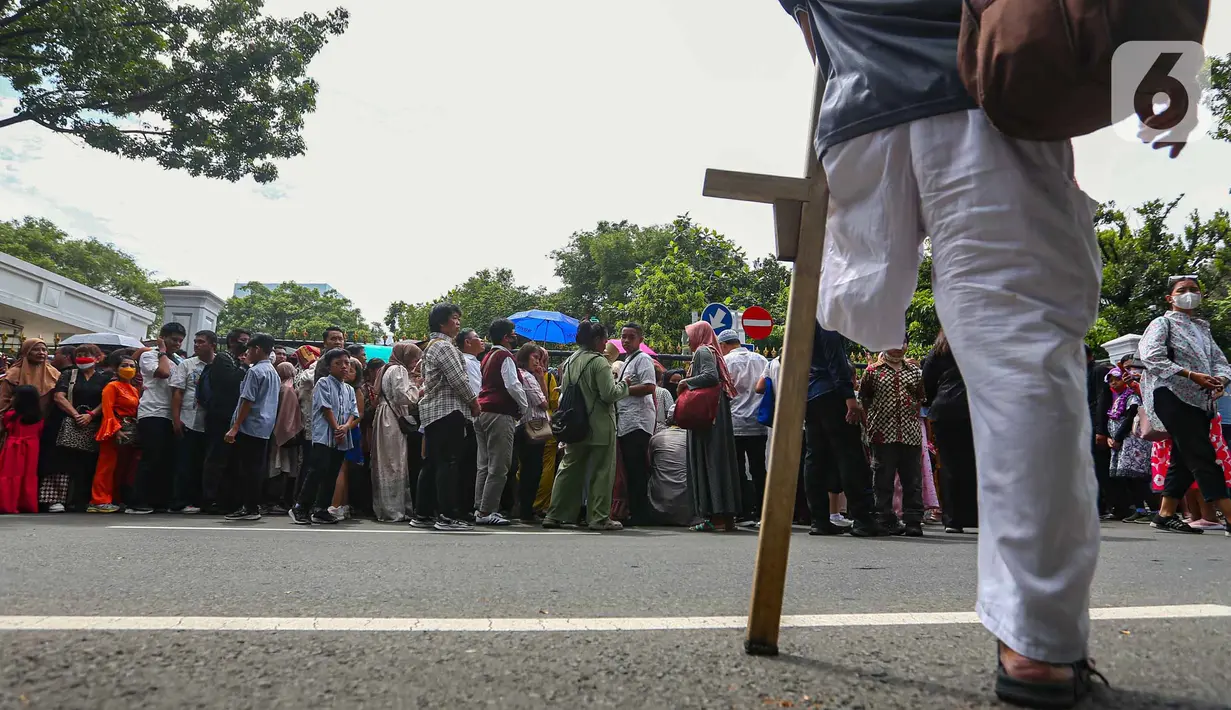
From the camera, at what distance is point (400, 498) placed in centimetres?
849

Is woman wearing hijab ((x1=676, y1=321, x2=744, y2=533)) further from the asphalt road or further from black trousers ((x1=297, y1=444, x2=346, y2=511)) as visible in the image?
black trousers ((x1=297, y1=444, x2=346, y2=511))

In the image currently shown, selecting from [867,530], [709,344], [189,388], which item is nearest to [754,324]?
[709,344]

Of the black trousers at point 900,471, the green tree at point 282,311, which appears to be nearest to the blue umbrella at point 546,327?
the black trousers at point 900,471

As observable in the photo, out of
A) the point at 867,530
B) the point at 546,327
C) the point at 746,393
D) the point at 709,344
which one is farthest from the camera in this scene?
the point at 546,327

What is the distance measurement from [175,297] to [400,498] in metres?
9.55

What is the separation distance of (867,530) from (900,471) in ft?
2.70

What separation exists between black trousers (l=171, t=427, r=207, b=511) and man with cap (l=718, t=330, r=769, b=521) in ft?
18.2

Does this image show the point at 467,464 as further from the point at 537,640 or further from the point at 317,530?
the point at 537,640

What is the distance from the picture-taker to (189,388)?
9180mm

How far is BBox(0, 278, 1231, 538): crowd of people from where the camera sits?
690 cm

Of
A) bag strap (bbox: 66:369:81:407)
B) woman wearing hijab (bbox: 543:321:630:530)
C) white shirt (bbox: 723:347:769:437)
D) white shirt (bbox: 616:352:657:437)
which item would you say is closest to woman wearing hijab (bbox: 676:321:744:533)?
white shirt (bbox: 723:347:769:437)

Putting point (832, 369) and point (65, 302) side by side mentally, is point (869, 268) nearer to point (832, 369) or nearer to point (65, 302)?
point (832, 369)

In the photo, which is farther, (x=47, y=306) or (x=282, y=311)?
(x=282, y=311)

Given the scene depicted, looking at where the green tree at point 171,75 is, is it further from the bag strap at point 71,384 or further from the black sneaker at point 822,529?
the black sneaker at point 822,529
